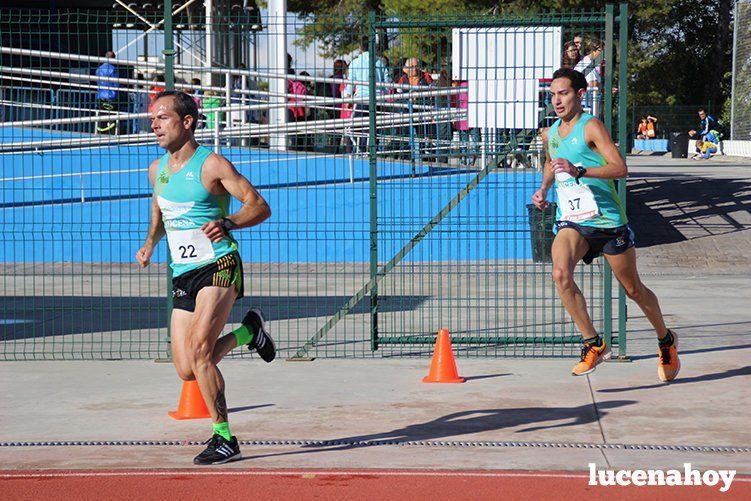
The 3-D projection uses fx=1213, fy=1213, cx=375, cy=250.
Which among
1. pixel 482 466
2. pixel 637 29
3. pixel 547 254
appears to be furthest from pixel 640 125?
pixel 482 466

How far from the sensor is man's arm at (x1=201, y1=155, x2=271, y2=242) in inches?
256

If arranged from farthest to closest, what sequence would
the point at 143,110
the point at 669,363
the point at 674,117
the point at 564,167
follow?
the point at 674,117, the point at 143,110, the point at 669,363, the point at 564,167

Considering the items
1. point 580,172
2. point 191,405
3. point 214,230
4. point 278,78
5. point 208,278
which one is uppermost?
point 278,78

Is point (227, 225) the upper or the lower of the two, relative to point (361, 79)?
lower

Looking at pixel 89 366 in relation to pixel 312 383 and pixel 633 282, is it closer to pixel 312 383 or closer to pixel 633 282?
pixel 312 383

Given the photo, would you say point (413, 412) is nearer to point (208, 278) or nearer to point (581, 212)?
point (581, 212)

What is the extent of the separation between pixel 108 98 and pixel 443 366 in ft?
14.2

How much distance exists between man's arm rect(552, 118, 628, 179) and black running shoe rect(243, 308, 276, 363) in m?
2.20

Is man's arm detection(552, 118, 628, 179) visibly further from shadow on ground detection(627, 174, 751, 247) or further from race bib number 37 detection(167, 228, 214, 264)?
shadow on ground detection(627, 174, 751, 247)

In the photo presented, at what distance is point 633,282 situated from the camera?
8.59 m

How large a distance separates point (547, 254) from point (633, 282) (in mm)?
7170

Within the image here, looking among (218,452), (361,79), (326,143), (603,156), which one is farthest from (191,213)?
(361,79)

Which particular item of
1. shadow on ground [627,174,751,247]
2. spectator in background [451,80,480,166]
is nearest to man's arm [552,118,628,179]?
spectator in background [451,80,480,166]

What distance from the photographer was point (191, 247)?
6.72 m
